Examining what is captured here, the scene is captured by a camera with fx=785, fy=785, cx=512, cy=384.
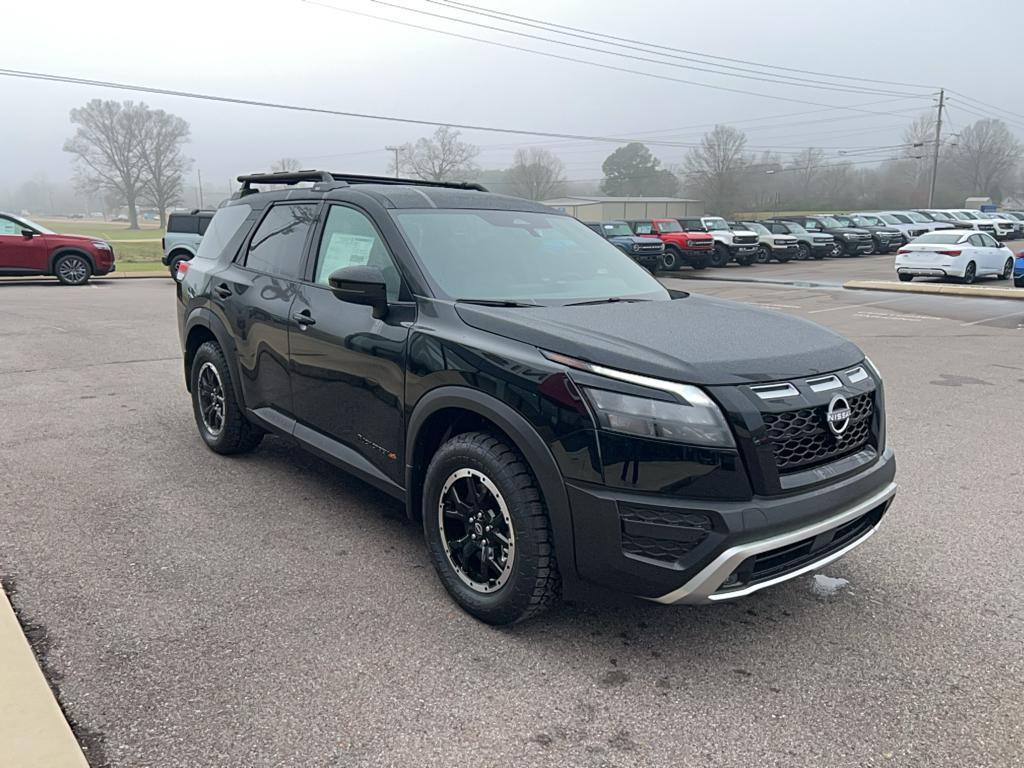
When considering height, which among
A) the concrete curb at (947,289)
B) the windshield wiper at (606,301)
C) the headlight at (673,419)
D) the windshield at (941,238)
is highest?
the windshield at (941,238)

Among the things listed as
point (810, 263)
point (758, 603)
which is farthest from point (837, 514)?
point (810, 263)

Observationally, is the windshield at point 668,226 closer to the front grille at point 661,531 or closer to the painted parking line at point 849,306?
the painted parking line at point 849,306

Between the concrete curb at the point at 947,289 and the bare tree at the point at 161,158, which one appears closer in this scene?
the concrete curb at the point at 947,289

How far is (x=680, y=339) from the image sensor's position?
3.15 meters

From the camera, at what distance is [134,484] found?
4.93m

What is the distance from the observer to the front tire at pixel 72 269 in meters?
19.0

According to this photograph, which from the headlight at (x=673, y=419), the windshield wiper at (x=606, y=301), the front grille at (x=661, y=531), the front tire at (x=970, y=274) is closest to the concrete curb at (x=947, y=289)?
the front tire at (x=970, y=274)

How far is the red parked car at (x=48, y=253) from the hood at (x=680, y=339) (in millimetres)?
18698

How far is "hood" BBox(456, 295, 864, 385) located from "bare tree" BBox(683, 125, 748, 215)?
81.0m

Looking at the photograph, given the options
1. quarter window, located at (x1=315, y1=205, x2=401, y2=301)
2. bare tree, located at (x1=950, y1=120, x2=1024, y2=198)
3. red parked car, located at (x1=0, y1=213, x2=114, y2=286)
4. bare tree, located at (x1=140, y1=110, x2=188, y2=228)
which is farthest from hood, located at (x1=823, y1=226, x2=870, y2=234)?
bare tree, located at (x1=950, y1=120, x2=1024, y2=198)

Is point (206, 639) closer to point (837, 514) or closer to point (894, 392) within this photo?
point (837, 514)

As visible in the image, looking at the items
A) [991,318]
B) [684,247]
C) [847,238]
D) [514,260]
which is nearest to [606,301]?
[514,260]

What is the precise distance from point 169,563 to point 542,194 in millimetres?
85771

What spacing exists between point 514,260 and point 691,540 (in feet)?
6.14
